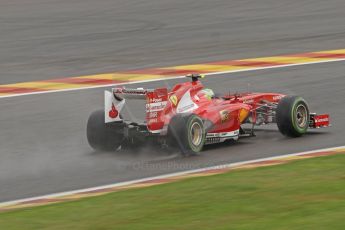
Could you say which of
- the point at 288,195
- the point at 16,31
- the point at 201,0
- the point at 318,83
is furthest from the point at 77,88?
the point at 201,0

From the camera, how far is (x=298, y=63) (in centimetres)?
1842

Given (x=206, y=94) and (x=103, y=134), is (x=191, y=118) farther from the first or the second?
(x=103, y=134)

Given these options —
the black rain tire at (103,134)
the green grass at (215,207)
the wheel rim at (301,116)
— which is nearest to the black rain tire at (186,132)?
the black rain tire at (103,134)

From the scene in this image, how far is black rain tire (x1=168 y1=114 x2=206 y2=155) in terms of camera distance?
11.6 metres

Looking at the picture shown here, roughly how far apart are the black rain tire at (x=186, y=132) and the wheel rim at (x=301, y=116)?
150 cm

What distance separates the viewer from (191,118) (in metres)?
11.6

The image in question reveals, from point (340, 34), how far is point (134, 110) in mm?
8392

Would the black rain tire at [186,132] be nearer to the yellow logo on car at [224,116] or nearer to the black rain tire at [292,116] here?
the yellow logo on car at [224,116]

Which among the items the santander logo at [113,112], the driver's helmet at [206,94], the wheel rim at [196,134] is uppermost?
the driver's helmet at [206,94]

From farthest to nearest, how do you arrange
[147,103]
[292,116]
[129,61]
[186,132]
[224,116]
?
[129,61] → [292,116] → [224,116] → [147,103] → [186,132]

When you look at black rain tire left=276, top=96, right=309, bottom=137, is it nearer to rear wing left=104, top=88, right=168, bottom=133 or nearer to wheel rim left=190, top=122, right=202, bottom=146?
wheel rim left=190, top=122, right=202, bottom=146

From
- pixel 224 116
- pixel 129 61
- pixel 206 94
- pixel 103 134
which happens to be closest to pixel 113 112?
pixel 103 134

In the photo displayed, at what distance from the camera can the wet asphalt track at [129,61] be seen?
38.0 ft

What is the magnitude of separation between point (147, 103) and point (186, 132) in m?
0.61
